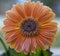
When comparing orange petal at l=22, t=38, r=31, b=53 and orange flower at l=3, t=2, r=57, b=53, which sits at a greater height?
orange flower at l=3, t=2, r=57, b=53

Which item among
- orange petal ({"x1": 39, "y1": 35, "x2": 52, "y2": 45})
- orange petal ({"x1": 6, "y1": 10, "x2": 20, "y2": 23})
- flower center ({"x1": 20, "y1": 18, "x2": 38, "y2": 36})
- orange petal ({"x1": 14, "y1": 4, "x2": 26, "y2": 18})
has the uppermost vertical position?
orange petal ({"x1": 14, "y1": 4, "x2": 26, "y2": 18})

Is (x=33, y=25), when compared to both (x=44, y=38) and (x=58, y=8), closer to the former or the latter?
(x=44, y=38)

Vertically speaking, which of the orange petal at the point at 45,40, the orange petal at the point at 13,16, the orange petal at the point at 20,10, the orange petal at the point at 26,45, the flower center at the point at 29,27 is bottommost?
the orange petal at the point at 26,45

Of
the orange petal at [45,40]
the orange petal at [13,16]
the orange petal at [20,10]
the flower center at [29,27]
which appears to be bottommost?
the orange petal at [45,40]

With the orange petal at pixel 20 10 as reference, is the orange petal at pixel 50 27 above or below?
below

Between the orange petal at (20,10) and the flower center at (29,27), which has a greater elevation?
the orange petal at (20,10)
